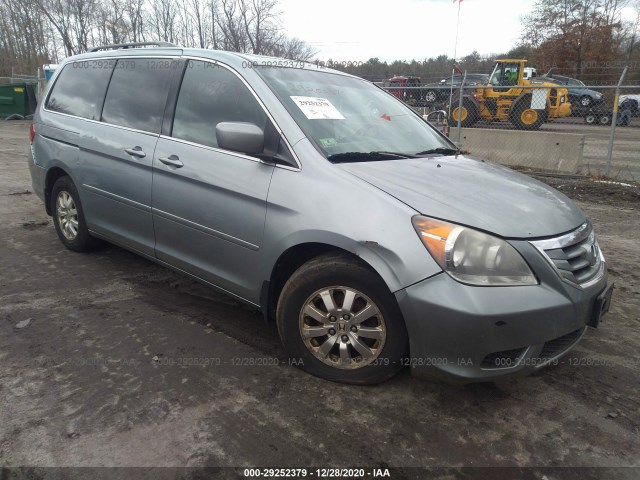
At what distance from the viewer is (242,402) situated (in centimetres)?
253

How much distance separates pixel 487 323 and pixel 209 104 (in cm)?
222

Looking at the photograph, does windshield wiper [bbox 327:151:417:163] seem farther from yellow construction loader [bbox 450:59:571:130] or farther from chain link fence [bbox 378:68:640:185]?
yellow construction loader [bbox 450:59:571:130]


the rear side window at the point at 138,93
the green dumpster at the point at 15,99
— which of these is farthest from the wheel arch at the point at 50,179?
the green dumpster at the point at 15,99

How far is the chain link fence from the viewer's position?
9.77m

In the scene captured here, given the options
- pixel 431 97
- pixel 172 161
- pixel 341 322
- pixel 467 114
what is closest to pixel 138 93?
pixel 172 161

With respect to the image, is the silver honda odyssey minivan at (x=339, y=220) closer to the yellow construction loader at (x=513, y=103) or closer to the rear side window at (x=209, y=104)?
the rear side window at (x=209, y=104)

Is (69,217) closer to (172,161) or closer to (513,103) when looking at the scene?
(172,161)

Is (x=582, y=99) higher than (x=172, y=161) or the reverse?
higher

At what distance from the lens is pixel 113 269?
14.3 ft

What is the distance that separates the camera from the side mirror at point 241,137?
2.74 metres

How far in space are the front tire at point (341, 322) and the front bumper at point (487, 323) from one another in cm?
12

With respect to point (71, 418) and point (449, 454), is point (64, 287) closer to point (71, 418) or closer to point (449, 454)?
point (71, 418)

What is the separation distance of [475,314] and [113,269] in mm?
3327

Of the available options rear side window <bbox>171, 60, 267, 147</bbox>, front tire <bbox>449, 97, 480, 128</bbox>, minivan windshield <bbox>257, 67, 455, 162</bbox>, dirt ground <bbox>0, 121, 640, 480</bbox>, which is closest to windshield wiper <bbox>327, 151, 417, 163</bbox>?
minivan windshield <bbox>257, 67, 455, 162</bbox>
